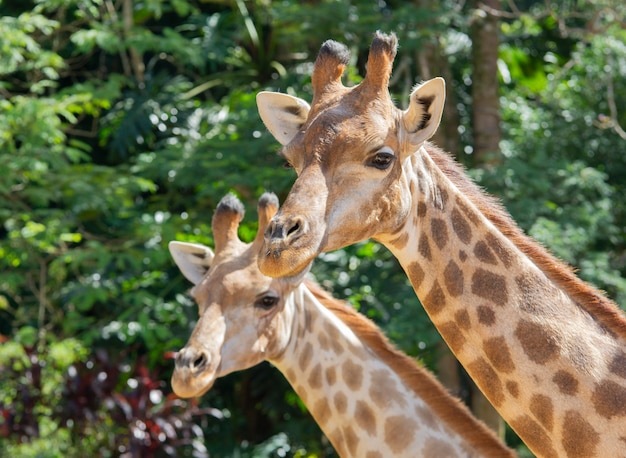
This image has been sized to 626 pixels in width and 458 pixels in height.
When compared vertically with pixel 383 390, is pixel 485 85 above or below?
below

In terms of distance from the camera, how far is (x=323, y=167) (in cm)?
291

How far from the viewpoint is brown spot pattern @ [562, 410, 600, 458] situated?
2842 millimetres

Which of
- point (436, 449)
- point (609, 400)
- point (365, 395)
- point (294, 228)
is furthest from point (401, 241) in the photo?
point (365, 395)

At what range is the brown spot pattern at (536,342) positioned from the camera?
2.92 meters

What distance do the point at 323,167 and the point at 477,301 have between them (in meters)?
0.65

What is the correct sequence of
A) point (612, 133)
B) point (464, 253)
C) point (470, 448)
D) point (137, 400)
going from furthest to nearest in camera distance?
point (612, 133) < point (137, 400) < point (470, 448) < point (464, 253)

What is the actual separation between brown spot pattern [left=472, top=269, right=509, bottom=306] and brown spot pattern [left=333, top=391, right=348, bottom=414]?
147 cm

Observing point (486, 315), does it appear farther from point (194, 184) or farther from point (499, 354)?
point (194, 184)

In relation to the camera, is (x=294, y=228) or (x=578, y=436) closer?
(x=294, y=228)

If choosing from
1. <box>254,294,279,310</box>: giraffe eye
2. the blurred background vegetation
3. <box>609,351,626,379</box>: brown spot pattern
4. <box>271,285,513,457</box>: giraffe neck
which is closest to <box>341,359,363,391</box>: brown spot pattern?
<box>271,285,513,457</box>: giraffe neck

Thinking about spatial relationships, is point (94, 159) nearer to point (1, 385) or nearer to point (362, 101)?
point (1, 385)

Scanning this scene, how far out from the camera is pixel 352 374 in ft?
14.4

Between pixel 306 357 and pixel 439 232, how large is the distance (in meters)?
1.66

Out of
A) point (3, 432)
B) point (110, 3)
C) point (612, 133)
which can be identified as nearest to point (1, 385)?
point (3, 432)
